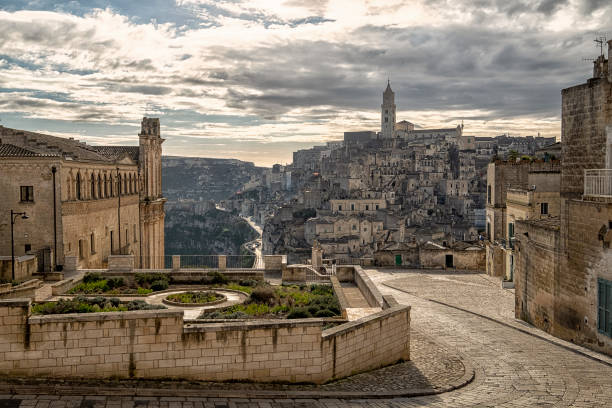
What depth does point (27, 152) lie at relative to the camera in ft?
90.0

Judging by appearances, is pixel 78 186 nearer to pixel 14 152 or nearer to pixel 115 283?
pixel 14 152

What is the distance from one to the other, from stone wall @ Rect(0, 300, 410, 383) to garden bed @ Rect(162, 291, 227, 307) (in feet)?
23.3

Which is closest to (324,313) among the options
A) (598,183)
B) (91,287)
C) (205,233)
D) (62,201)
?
(598,183)

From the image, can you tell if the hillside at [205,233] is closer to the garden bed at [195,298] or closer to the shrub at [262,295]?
the garden bed at [195,298]

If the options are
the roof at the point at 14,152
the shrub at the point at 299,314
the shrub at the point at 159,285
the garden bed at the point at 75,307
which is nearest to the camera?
the garden bed at the point at 75,307

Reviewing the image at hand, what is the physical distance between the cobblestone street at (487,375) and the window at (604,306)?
0.75m

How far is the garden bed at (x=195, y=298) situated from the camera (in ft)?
58.7

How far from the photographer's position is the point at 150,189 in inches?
1729

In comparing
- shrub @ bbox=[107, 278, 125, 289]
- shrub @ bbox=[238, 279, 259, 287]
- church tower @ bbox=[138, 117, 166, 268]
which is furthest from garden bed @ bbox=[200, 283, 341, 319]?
church tower @ bbox=[138, 117, 166, 268]

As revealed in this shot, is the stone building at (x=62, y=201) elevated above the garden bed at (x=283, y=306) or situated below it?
above

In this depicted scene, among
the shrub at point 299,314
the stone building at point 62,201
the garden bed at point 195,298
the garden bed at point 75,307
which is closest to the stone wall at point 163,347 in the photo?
the shrub at point 299,314

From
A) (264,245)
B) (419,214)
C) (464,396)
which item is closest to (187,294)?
(464,396)

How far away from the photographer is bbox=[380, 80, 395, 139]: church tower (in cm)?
19012

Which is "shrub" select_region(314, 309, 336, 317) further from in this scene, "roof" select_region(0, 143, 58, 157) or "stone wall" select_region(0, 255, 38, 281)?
"roof" select_region(0, 143, 58, 157)
